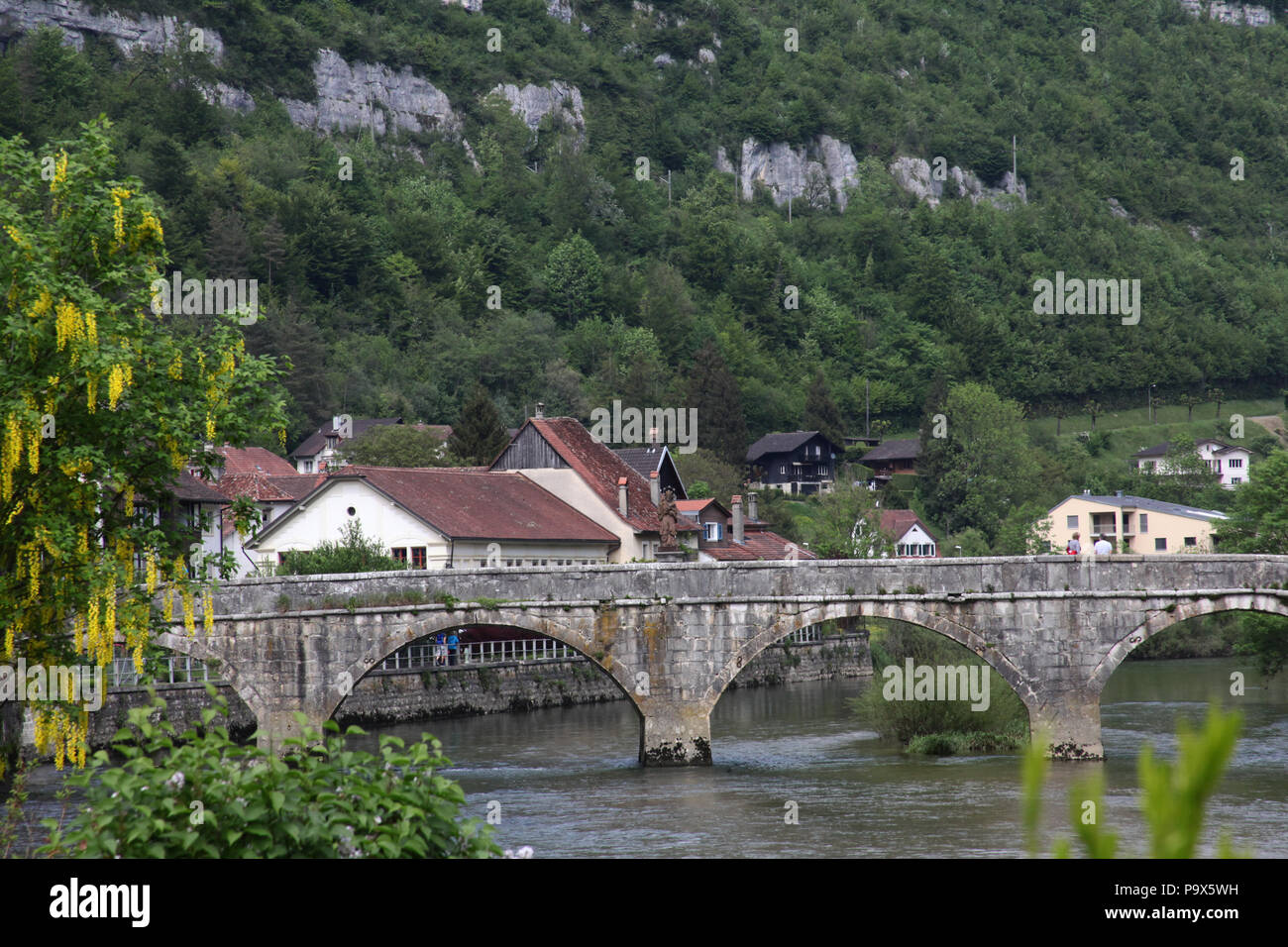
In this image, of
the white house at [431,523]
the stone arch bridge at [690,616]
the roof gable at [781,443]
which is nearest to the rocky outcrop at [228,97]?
the roof gable at [781,443]

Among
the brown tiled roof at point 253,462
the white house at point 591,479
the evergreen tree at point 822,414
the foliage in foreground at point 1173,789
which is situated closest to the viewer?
the foliage in foreground at point 1173,789

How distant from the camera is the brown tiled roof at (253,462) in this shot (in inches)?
2534

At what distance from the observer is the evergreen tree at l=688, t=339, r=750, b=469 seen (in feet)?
335

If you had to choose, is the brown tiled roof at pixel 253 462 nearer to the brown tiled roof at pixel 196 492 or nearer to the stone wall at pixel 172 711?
the brown tiled roof at pixel 196 492

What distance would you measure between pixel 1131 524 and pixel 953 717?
49072 millimetres

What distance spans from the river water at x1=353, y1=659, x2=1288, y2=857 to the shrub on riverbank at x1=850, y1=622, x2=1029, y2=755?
696 millimetres

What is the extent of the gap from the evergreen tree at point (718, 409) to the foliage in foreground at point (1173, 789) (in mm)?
97126

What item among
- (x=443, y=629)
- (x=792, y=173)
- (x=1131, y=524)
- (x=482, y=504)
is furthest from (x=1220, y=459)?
(x=443, y=629)

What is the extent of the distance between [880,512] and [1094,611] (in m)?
54.4

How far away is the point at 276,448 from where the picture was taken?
271ft

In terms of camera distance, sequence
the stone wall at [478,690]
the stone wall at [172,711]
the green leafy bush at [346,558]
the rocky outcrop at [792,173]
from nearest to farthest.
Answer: the stone wall at [172,711], the stone wall at [478,690], the green leafy bush at [346,558], the rocky outcrop at [792,173]

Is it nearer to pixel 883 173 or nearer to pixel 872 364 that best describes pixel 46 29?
pixel 872 364

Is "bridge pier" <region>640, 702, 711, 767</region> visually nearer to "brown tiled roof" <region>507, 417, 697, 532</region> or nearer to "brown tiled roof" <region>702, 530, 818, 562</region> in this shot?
"brown tiled roof" <region>507, 417, 697, 532</region>
